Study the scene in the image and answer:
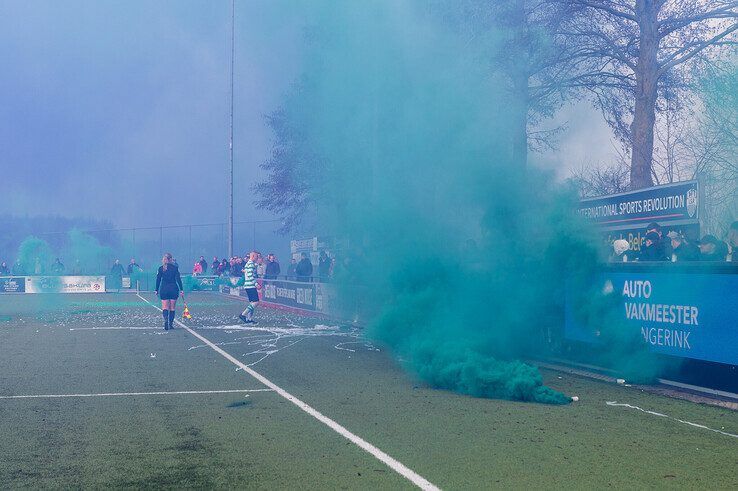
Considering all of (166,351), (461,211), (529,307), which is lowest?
(166,351)

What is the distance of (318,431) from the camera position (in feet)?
25.3

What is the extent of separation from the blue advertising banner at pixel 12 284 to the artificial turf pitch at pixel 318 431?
4135 centimetres

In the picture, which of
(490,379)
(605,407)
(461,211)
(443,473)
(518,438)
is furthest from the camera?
(461,211)

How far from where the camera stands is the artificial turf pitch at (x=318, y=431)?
602 centimetres

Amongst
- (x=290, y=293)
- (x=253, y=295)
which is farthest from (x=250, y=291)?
(x=290, y=293)

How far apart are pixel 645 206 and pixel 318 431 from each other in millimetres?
8587

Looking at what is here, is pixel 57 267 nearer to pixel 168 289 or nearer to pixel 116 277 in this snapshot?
pixel 116 277

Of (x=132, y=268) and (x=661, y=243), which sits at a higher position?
(x=661, y=243)

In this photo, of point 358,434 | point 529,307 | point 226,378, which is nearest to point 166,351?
point 226,378

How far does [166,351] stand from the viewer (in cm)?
1537

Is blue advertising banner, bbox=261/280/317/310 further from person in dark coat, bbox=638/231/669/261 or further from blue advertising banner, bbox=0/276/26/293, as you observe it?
blue advertising banner, bbox=0/276/26/293

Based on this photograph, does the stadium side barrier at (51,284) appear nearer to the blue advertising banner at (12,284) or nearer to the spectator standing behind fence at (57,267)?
the blue advertising banner at (12,284)

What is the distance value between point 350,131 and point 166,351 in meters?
6.57

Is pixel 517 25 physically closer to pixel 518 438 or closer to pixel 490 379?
pixel 490 379
